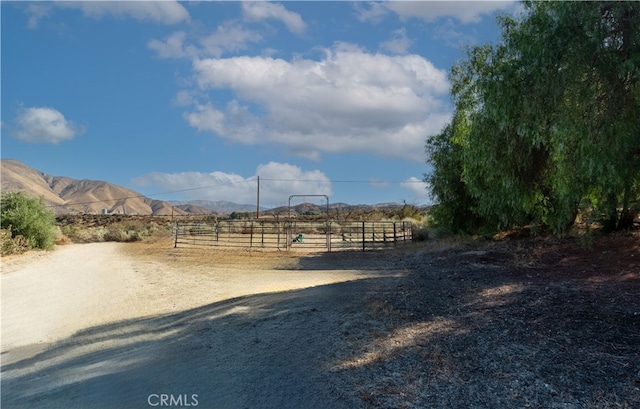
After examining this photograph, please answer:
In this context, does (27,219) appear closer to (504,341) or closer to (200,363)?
(200,363)

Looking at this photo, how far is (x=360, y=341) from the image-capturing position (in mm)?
6109

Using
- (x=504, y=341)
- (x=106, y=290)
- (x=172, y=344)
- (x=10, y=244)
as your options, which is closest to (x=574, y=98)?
(x=504, y=341)

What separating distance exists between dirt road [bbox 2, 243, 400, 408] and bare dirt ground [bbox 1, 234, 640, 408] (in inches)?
1.2

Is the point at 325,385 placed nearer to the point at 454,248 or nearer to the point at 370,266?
the point at 370,266

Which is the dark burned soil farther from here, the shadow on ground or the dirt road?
the dirt road

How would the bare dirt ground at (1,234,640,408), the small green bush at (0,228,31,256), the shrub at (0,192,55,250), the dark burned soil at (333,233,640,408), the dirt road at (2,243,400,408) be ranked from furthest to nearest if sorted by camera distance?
1. the shrub at (0,192,55,250)
2. the small green bush at (0,228,31,256)
3. the dirt road at (2,243,400,408)
4. the bare dirt ground at (1,234,640,408)
5. the dark burned soil at (333,233,640,408)

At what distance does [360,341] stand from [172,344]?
10.3ft

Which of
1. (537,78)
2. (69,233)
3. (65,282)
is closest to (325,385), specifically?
(537,78)

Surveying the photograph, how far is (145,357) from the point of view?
21.9ft

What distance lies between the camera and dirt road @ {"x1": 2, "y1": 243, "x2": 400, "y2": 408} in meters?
5.14

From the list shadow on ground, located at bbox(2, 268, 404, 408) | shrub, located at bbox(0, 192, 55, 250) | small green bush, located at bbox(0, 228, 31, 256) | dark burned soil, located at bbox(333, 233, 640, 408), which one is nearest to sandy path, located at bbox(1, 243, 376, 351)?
shadow on ground, located at bbox(2, 268, 404, 408)

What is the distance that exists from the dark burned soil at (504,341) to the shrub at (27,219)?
24.4m

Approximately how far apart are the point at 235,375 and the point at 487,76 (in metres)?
7.96

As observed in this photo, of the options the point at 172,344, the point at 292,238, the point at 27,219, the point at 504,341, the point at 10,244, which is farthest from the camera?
the point at 292,238
